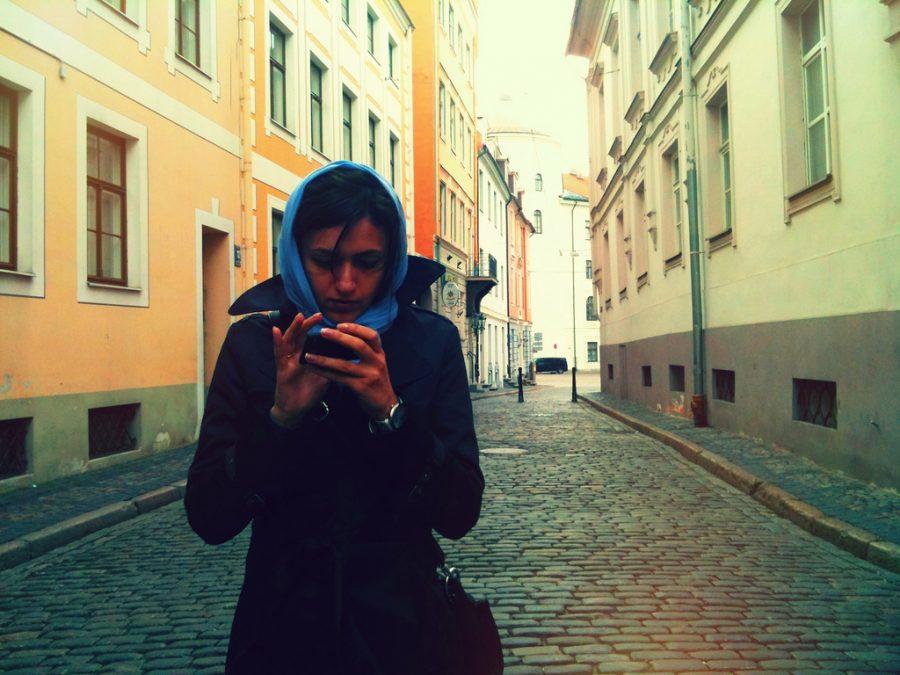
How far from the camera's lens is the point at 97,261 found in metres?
10.4

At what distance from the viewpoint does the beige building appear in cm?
742

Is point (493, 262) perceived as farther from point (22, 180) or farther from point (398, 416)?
point (398, 416)

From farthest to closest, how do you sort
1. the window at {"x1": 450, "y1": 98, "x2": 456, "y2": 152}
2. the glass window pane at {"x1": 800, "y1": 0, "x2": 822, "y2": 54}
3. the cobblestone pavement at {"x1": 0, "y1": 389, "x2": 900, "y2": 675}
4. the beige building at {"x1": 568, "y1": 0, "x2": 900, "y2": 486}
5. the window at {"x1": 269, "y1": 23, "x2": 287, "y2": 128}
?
the window at {"x1": 450, "y1": 98, "x2": 456, "y2": 152} → the window at {"x1": 269, "y1": 23, "x2": 287, "y2": 128} → the glass window pane at {"x1": 800, "y1": 0, "x2": 822, "y2": 54} → the beige building at {"x1": 568, "y1": 0, "x2": 900, "y2": 486} → the cobblestone pavement at {"x1": 0, "y1": 389, "x2": 900, "y2": 675}

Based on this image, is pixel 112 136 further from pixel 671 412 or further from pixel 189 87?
pixel 671 412

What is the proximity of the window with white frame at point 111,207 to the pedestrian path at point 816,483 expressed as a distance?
24.3 feet

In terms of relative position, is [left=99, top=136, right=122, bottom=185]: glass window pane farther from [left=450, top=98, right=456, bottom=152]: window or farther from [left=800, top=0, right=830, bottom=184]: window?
[left=450, top=98, right=456, bottom=152]: window

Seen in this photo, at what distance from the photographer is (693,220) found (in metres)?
13.5

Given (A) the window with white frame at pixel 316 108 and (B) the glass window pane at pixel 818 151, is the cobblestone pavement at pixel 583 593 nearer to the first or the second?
(B) the glass window pane at pixel 818 151

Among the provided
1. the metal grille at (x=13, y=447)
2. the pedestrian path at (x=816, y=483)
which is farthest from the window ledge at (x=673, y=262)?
the metal grille at (x=13, y=447)

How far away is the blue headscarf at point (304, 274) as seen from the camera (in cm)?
169

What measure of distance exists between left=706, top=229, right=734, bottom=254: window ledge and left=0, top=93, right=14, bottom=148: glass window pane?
8.89m

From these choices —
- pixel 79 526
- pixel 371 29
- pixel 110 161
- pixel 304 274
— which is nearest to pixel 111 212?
pixel 110 161

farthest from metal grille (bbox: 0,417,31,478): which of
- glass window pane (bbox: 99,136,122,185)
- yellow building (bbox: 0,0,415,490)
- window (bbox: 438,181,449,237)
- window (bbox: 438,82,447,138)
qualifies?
window (bbox: 438,82,447,138)

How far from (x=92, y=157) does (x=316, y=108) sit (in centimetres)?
840
